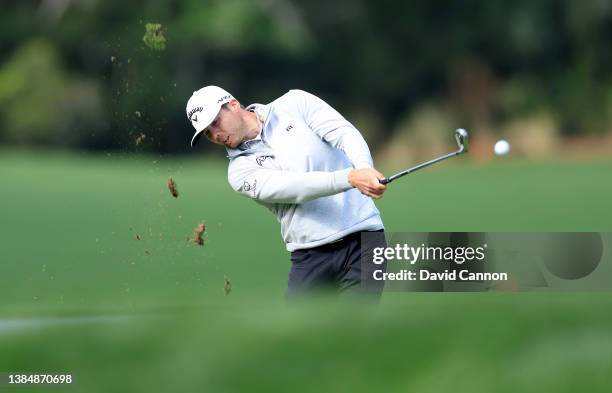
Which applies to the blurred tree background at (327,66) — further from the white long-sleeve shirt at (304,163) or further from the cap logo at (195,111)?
the cap logo at (195,111)

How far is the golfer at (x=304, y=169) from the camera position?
7.36m

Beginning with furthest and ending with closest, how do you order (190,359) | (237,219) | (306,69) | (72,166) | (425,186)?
(306,69) → (72,166) → (425,186) → (237,219) → (190,359)

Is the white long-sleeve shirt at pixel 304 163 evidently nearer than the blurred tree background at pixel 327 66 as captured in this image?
Yes

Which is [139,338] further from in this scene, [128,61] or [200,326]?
[128,61]

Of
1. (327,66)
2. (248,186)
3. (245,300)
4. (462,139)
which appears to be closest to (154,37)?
(248,186)

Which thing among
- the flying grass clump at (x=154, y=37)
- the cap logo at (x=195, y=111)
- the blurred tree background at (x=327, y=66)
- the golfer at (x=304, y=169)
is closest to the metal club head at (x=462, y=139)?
the golfer at (x=304, y=169)

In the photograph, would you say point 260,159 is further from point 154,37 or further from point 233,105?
point 154,37

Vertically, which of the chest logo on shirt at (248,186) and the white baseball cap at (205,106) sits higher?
the white baseball cap at (205,106)

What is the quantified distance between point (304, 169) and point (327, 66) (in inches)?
1682

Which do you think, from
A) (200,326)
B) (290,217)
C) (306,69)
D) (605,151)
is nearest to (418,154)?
(605,151)

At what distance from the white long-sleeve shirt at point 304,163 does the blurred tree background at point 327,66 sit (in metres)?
34.0

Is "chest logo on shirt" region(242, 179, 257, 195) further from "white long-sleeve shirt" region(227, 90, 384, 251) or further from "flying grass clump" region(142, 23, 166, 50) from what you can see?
"flying grass clump" region(142, 23, 166, 50)

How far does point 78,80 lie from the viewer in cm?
4606

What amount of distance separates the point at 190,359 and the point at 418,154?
3765 centimetres
